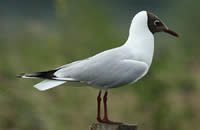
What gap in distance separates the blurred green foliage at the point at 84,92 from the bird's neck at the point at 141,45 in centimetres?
265

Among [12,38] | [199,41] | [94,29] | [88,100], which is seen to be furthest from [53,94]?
[199,41]

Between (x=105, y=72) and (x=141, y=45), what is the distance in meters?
0.40

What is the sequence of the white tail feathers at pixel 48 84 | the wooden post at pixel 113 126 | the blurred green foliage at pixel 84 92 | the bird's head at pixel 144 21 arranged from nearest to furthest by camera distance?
the wooden post at pixel 113 126, the white tail feathers at pixel 48 84, the bird's head at pixel 144 21, the blurred green foliage at pixel 84 92

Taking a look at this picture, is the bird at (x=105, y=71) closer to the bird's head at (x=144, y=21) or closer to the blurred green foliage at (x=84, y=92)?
the bird's head at (x=144, y=21)

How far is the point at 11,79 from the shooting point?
830cm

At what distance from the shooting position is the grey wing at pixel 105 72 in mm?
4742

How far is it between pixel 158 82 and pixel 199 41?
575cm

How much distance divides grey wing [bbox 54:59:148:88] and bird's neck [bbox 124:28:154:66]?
3.2 inches

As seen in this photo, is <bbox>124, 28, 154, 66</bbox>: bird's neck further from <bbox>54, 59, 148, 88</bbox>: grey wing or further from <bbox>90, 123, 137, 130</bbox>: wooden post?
<bbox>90, 123, 137, 130</bbox>: wooden post

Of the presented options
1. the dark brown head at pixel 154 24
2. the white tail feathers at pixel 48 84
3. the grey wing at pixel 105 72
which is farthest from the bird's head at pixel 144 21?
the white tail feathers at pixel 48 84

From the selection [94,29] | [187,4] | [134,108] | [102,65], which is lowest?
[134,108]

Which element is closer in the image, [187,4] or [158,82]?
[158,82]

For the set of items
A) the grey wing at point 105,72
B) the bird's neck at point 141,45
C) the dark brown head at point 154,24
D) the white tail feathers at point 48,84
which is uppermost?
the dark brown head at point 154,24

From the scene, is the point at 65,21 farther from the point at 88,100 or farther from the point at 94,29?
the point at 88,100
